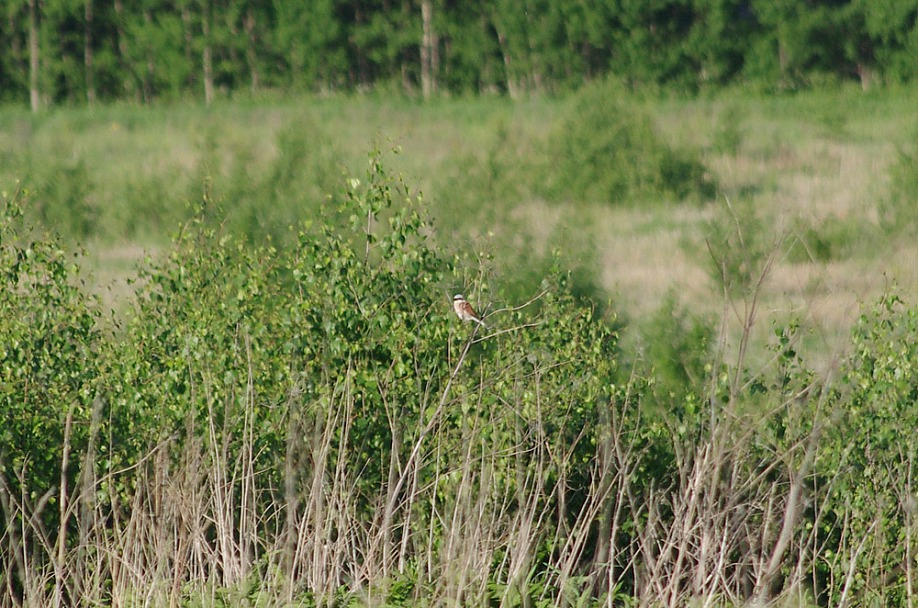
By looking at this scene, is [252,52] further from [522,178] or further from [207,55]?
[522,178]

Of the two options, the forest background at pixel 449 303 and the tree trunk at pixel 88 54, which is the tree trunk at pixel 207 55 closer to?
the forest background at pixel 449 303

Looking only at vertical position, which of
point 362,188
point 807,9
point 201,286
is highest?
point 807,9

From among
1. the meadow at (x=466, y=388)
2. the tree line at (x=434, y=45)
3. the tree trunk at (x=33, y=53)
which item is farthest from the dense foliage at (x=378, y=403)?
the tree trunk at (x=33, y=53)

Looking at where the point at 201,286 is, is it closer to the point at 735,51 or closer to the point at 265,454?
the point at 265,454

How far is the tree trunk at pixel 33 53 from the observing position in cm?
4350

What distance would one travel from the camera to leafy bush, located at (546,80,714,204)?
74.1 feet

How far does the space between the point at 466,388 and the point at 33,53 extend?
140ft

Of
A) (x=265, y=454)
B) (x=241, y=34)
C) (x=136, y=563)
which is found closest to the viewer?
(x=136, y=563)

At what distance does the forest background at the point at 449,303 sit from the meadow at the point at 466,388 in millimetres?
52

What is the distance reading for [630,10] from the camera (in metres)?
39.8

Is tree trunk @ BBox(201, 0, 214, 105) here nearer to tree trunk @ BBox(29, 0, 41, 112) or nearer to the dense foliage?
tree trunk @ BBox(29, 0, 41, 112)

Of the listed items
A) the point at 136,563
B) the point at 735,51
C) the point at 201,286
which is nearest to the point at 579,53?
the point at 735,51

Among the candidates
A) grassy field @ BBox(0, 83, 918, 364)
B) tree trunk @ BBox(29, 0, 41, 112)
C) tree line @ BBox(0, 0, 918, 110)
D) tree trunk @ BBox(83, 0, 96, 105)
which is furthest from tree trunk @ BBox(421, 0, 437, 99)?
tree trunk @ BBox(29, 0, 41, 112)

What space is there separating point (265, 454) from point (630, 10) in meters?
34.9
